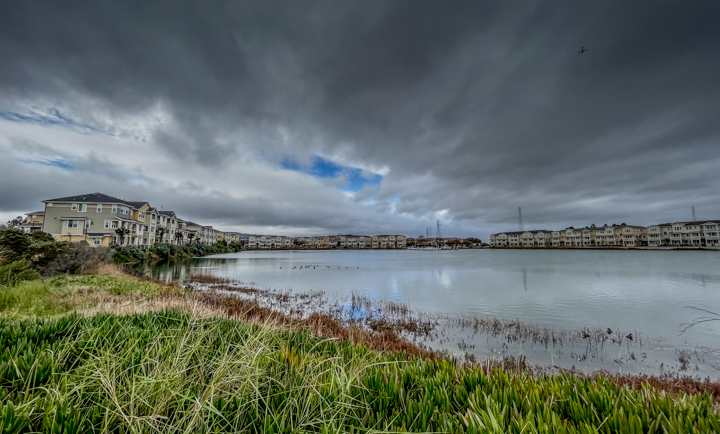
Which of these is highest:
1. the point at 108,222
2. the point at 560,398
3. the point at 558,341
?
the point at 108,222

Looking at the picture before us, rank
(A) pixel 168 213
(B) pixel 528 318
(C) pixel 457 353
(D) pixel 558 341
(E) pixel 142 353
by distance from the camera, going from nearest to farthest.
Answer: (E) pixel 142 353, (C) pixel 457 353, (D) pixel 558 341, (B) pixel 528 318, (A) pixel 168 213

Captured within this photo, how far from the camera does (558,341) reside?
10422 millimetres

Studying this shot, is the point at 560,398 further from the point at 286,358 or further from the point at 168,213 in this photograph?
the point at 168,213

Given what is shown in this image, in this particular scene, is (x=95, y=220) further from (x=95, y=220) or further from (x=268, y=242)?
(x=268, y=242)

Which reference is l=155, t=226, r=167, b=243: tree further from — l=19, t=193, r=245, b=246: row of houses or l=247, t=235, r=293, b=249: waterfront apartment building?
l=247, t=235, r=293, b=249: waterfront apartment building

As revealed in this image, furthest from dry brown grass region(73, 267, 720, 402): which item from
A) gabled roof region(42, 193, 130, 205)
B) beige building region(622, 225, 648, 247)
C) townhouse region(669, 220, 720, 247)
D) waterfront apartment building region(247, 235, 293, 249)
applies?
waterfront apartment building region(247, 235, 293, 249)

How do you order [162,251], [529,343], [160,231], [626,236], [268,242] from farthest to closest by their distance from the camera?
[268,242] < [626,236] < [160,231] < [162,251] < [529,343]

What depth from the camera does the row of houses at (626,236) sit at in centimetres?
9438

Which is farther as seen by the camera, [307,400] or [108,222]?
[108,222]

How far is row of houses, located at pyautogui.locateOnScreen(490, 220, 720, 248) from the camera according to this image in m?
94.4

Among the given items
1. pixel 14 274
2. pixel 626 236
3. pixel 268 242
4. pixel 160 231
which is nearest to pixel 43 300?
pixel 14 274

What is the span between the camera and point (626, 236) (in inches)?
4390

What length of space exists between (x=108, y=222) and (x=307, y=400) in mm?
67040

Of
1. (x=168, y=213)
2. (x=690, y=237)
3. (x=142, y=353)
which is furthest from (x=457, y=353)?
(x=690, y=237)
